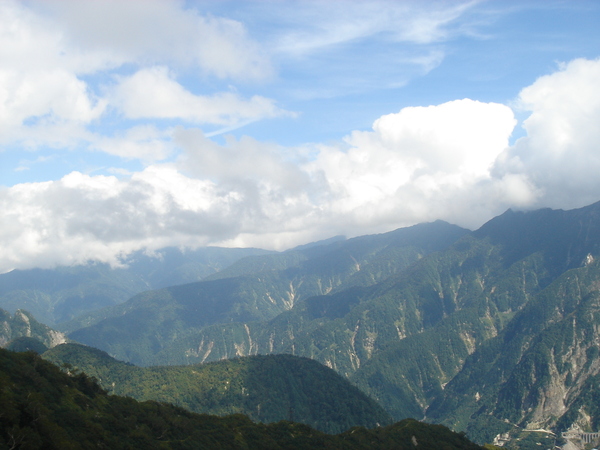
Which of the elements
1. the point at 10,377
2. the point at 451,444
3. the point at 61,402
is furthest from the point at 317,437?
the point at 10,377

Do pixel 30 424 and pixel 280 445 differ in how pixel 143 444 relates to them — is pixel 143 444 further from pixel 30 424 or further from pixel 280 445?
pixel 280 445

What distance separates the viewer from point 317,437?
6526 inches

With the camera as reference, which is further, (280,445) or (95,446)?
(280,445)

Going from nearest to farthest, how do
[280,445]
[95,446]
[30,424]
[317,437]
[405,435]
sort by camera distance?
[30,424]
[95,446]
[280,445]
[317,437]
[405,435]

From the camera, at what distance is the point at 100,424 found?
106438 millimetres

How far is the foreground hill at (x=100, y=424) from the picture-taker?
270ft

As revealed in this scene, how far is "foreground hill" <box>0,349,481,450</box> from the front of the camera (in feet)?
270

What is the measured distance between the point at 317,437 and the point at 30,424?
105 m

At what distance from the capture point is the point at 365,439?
17962cm

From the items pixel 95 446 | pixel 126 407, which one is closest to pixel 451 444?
pixel 126 407

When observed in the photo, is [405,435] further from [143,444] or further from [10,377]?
[10,377]

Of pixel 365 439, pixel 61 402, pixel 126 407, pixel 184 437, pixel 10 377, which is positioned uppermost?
pixel 10 377

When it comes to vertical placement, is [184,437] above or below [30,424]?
below

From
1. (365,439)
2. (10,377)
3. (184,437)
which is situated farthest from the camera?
(365,439)
